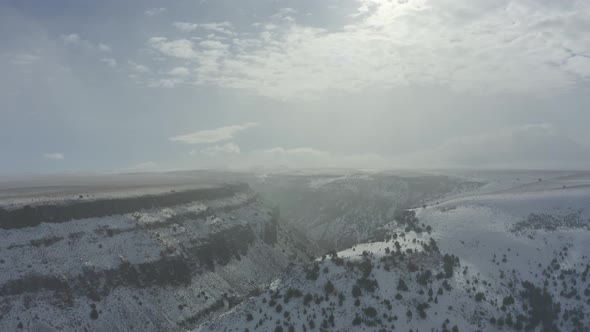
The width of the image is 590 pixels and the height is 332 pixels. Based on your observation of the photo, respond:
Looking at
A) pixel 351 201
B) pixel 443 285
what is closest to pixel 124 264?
pixel 443 285

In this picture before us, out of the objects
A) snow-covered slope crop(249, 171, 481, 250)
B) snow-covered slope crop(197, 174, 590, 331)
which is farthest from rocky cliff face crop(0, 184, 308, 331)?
snow-covered slope crop(249, 171, 481, 250)

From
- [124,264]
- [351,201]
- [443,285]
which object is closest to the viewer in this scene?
[443,285]

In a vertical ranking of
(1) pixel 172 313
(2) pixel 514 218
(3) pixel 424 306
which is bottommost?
(1) pixel 172 313

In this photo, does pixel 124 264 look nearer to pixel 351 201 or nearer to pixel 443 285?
pixel 443 285

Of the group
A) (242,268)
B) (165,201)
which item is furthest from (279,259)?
A: (165,201)

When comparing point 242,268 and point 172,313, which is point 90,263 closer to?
point 172,313

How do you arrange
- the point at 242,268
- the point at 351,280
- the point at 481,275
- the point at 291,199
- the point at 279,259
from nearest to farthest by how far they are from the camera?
the point at 351,280
the point at 481,275
the point at 242,268
the point at 279,259
the point at 291,199

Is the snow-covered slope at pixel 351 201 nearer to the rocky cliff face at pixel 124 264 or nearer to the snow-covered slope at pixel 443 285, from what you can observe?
the rocky cliff face at pixel 124 264
